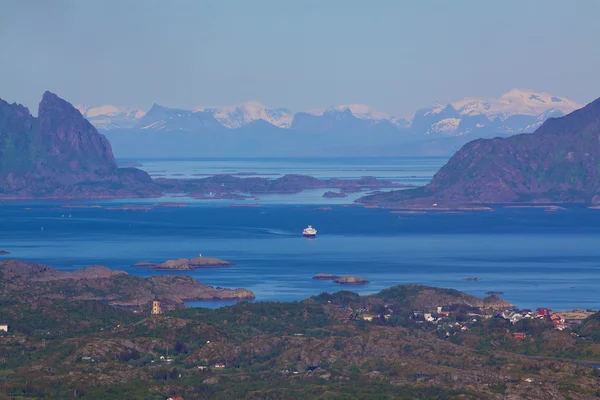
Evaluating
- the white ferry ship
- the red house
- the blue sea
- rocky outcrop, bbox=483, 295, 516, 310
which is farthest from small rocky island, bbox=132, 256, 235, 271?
the red house

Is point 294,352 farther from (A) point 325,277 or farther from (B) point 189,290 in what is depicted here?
(A) point 325,277

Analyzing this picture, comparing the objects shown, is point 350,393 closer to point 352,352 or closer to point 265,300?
point 352,352

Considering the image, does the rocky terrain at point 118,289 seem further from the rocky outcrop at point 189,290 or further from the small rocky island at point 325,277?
the small rocky island at point 325,277

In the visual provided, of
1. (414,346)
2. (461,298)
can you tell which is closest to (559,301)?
(461,298)

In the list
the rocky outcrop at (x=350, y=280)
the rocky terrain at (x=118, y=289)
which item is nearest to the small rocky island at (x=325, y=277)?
the rocky outcrop at (x=350, y=280)

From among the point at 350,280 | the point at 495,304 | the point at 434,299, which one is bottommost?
the point at 350,280

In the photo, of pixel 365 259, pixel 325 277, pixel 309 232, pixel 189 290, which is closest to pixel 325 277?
pixel 325 277
